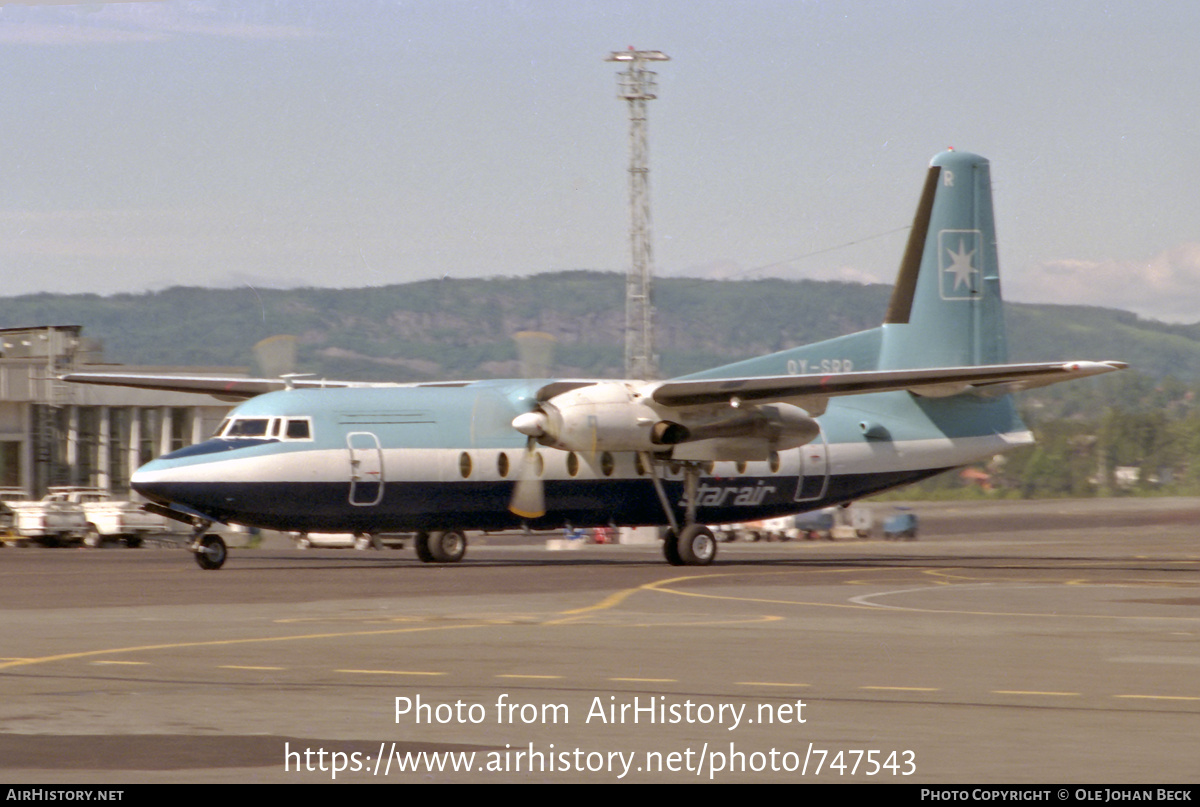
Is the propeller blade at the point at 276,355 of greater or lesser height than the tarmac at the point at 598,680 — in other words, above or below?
above

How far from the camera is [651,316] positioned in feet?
157

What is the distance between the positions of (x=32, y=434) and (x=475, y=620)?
44.6 meters

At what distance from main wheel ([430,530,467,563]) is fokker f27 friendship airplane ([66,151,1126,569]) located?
0.04m

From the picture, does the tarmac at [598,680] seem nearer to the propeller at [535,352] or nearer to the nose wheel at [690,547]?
the nose wheel at [690,547]

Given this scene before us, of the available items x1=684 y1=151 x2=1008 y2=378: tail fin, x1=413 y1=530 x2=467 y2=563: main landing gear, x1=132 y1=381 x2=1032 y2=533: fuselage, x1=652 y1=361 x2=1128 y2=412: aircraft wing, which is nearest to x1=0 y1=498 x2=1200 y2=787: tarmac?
x1=132 y1=381 x2=1032 y2=533: fuselage

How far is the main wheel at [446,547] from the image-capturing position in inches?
1216

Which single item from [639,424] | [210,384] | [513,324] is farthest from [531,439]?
[513,324]

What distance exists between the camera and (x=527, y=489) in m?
29.2

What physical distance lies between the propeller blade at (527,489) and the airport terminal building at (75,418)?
30329 mm

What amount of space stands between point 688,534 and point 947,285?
9.30 m

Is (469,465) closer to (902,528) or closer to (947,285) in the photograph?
(947,285)

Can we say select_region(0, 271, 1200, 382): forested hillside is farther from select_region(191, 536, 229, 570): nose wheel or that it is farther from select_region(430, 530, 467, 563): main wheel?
select_region(191, 536, 229, 570): nose wheel

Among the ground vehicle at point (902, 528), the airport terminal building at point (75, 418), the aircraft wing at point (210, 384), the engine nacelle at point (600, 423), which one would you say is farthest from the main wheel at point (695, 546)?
the airport terminal building at point (75, 418)
